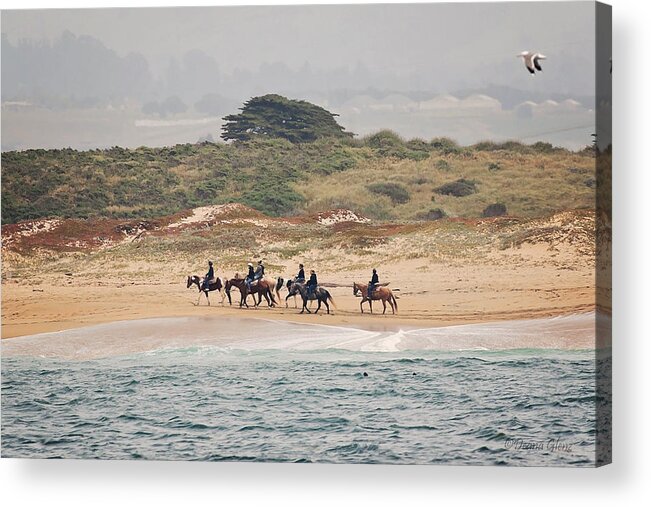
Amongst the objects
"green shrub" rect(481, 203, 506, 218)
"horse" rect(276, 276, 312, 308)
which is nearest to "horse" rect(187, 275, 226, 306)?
"horse" rect(276, 276, 312, 308)

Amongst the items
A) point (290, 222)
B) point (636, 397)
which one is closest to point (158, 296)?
point (290, 222)

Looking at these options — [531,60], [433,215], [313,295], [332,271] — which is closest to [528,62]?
[531,60]

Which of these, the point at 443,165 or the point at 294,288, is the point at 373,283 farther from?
the point at 443,165

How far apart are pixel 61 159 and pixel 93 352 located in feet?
6.39

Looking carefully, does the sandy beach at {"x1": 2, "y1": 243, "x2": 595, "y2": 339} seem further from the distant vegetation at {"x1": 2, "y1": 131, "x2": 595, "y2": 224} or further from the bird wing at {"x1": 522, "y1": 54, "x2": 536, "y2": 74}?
the bird wing at {"x1": 522, "y1": 54, "x2": 536, "y2": 74}

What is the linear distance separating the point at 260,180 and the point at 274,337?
159cm

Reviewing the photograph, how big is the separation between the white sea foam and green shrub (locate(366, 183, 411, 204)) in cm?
131

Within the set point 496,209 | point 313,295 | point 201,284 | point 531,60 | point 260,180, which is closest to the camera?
point 531,60

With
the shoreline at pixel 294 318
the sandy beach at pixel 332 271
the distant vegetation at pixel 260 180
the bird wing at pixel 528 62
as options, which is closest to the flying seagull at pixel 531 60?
the bird wing at pixel 528 62

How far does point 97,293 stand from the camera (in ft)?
45.9

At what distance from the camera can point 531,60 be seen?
13.0 meters

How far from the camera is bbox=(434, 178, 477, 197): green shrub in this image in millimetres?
13398

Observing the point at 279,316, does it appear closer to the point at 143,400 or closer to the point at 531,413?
the point at 143,400

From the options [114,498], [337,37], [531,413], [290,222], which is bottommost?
[114,498]
